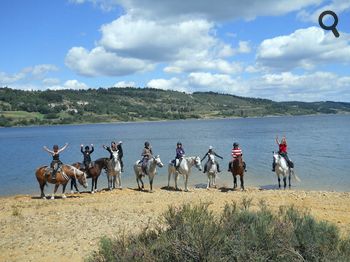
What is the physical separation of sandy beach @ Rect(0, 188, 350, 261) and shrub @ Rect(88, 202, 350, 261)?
224 cm

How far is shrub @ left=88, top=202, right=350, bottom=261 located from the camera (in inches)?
226

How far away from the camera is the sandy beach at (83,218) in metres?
10.8

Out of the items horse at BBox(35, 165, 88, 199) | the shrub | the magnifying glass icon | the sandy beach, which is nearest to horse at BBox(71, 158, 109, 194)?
horse at BBox(35, 165, 88, 199)

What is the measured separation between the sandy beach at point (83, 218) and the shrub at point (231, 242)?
224 cm

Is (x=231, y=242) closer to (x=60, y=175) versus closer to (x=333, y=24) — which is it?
(x=333, y=24)

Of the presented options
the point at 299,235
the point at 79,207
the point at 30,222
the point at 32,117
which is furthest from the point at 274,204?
the point at 32,117

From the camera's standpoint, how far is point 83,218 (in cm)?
1417

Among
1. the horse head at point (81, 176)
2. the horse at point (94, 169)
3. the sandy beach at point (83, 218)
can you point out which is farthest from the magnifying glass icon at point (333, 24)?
the horse at point (94, 169)

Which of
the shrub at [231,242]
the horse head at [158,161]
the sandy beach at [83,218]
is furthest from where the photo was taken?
the horse head at [158,161]

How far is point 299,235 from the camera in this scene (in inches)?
249

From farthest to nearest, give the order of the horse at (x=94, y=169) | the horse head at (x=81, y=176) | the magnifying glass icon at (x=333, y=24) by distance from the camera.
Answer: the horse at (x=94, y=169) < the horse head at (x=81, y=176) < the magnifying glass icon at (x=333, y=24)

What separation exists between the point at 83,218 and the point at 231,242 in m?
9.33

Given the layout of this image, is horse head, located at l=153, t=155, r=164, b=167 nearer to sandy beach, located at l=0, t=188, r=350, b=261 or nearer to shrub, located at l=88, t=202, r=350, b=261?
sandy beach, located at l=0, t=188, r=350, b=261

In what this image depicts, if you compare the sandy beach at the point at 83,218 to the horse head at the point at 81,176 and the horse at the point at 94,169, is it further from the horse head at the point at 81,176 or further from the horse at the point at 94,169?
the horse at the point at 94,169
